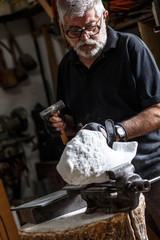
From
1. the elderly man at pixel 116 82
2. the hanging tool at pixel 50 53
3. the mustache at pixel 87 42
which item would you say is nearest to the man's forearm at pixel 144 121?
the elderly man at pixel 116 82

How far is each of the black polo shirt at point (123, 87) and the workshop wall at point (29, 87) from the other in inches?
143

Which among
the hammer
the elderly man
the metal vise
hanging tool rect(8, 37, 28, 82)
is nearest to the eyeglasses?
the elderly man

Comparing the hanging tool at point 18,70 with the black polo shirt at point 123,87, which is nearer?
the black polo shirt at point 123,87

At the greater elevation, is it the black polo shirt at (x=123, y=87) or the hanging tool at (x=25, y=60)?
the hanging tool at (x=25, y=60)

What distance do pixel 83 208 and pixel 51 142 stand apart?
138 inches

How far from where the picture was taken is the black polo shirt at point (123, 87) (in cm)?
204

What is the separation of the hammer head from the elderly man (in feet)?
0.20

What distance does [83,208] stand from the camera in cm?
208

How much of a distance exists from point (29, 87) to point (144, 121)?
4.39 metres

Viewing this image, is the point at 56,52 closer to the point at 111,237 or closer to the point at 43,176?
the point at 43,176

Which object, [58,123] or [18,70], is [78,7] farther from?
[18,70]

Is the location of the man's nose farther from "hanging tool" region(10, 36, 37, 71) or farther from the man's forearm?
"hanging tool" region(10, 36, 37, 71)

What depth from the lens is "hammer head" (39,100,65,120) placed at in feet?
7.03

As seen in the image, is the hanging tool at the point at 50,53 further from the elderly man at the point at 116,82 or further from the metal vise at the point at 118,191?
the metal vise at the point at 118,191
